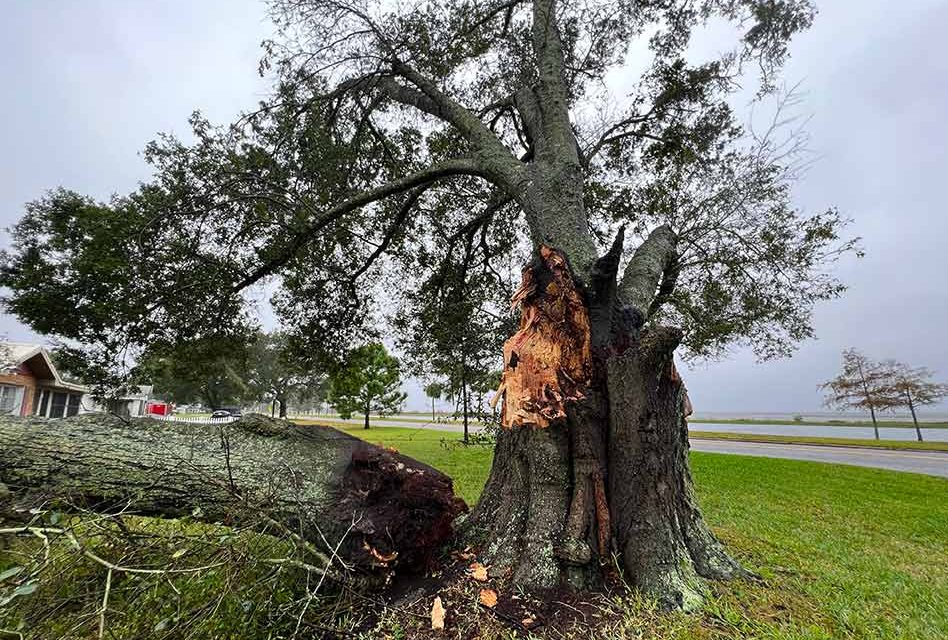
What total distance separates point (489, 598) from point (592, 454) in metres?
0.90

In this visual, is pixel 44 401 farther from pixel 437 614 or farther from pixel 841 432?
pixel 841 432

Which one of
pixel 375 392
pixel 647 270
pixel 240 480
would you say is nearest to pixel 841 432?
pixel 375 392

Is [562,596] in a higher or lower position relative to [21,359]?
lower

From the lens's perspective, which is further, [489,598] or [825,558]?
[825,558]

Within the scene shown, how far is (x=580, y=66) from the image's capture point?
5629 mm

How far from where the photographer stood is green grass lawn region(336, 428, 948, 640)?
6.23 ft

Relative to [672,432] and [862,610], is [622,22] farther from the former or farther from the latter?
[862,610]

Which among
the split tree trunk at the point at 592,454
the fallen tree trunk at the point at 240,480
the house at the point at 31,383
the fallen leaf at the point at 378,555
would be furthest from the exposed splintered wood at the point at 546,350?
the house at the point at 31,383

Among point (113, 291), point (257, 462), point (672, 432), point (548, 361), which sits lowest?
point (257, 462)

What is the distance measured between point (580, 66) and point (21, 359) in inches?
807

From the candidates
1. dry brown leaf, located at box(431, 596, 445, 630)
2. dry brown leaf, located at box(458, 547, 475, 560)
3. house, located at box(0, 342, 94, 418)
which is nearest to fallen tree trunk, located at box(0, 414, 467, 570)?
dry brown leaf, located at box(458, 547, 475, 560)

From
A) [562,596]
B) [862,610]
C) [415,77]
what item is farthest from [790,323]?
[415,77]

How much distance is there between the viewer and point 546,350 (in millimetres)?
2432

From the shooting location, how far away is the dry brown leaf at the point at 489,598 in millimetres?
1981
